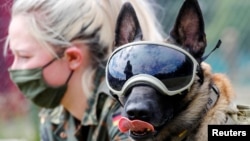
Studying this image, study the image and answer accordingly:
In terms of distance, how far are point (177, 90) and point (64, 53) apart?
0.56 meters

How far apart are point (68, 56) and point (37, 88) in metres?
0.17

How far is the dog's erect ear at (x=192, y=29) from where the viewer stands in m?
2.68

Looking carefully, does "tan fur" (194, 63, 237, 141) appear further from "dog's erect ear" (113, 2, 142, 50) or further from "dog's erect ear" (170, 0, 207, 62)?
"dog's erect ear" (113, 2, 142, 50)

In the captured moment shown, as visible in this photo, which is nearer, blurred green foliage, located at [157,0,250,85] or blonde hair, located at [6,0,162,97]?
blurred green foliage, located at [157,0,250,85]

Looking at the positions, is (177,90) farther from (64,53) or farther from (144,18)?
(64,53)

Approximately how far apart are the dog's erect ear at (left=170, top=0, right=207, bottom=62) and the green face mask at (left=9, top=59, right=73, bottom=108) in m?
0.58

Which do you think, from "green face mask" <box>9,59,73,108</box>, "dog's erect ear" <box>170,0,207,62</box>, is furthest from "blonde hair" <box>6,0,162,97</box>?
"dog's erect ear" <box>170,0,207,62</box>

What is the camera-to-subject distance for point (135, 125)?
2.66m

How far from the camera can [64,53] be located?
3.04 meters

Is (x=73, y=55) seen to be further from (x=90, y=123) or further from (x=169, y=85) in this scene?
(x=169, y=85)

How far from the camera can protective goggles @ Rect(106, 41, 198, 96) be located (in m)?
2.67

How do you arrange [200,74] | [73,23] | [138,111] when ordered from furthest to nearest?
[73,23]
[200,74]
[138,111]

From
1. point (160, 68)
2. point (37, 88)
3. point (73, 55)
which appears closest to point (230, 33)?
point (160, 68)

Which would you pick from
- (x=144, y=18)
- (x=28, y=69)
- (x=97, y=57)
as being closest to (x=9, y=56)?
(x=28, y=69)
